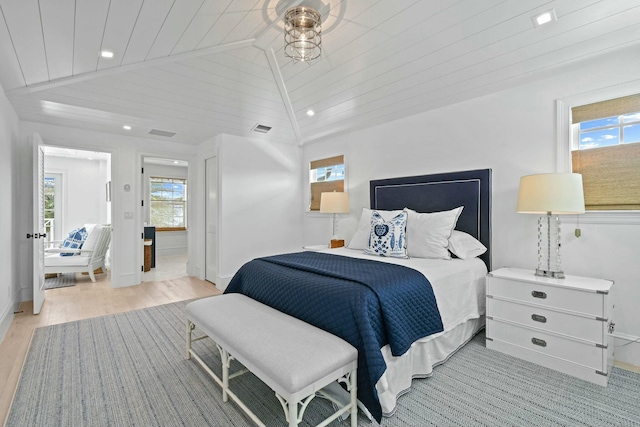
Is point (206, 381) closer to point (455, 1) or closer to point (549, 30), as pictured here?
point (455, 1)

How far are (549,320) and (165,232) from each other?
25.8 feet

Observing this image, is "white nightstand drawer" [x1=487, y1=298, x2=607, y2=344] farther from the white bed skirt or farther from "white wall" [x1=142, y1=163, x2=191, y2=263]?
"white wall" [x1=142, y1=163, x2=191, y2=263]

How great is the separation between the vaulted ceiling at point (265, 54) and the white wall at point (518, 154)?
0.53ft

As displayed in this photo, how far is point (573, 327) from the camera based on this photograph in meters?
2.07

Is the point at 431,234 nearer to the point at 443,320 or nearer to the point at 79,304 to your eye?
the point at 443,320

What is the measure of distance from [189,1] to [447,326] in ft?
9.84

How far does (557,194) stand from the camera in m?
2.22

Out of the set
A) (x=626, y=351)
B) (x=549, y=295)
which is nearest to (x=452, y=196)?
(x=549, y=295)

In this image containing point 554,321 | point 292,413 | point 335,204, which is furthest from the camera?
point 335,204

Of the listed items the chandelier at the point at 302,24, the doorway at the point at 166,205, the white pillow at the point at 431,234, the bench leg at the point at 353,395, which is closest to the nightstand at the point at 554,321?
the white pillow at the point at 431,234

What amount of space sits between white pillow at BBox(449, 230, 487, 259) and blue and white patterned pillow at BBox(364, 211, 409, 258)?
45cm

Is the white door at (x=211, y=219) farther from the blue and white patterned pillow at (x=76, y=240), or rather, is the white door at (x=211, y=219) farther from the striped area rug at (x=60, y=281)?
the blue and white patterned pillow at (x=76, y=240)

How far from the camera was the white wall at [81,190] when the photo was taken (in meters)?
6.42

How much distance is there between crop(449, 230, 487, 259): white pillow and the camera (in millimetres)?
2840
